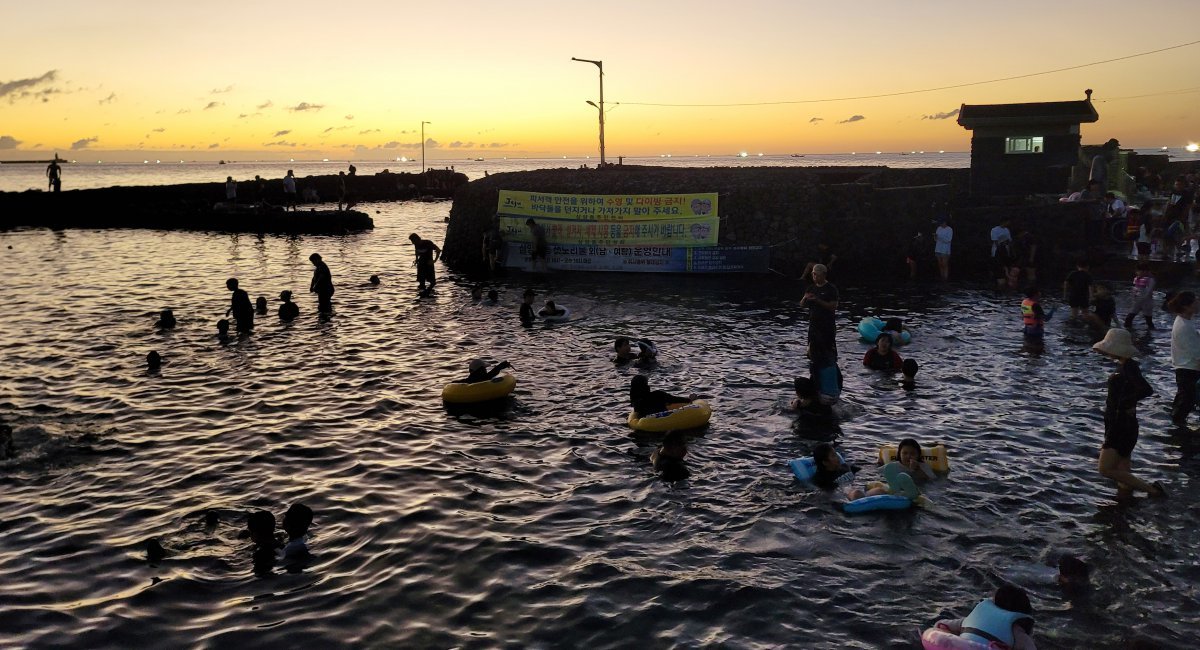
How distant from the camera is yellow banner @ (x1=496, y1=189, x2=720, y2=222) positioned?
107 ft

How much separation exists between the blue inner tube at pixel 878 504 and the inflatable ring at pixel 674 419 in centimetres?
420

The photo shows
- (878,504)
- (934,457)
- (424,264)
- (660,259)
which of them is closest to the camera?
(878,504)

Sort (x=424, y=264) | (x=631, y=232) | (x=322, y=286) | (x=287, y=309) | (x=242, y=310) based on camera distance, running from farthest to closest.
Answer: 1. (x=631, y=232)
2. (x=424, y=264)
3. (x=322, y=286)
4. (x=287, y=309)
5. (x=242, y=310)

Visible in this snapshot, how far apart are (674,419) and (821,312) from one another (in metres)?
3.39

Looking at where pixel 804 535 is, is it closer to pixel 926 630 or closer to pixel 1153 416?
pixel 926 630

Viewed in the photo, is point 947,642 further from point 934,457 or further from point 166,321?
point 166,321

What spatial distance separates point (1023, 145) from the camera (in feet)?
122

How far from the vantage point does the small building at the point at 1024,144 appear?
36406mm

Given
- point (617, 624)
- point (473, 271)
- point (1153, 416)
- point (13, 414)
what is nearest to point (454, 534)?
point (617, 624)

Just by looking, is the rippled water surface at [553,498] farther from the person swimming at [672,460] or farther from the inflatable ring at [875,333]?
the inflatable ring at [875,333]

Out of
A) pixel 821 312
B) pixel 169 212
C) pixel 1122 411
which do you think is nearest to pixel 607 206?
pixel 821 312

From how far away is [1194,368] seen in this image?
13.4 meters

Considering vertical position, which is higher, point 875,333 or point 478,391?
point 875,333

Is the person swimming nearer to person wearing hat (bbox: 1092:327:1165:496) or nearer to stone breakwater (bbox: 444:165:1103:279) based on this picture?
person wearing hat (bbox: 1092:327:1165:496)
